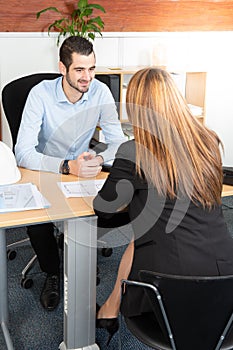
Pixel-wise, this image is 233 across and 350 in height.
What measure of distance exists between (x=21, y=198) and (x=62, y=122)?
0.80m

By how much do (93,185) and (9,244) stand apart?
49.9 inches

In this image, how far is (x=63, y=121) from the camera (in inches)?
105

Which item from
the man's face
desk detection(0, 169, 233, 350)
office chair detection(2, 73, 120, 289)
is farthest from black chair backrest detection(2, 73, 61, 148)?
desk detection(0, 169, 233, 350)

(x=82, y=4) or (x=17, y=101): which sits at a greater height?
(x=82, y=4)

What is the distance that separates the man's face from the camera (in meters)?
2.61

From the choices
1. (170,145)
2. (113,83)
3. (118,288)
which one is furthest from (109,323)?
(113,83)

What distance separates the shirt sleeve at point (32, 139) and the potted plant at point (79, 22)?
1.24 metres

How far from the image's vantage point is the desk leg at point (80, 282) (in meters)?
1.94

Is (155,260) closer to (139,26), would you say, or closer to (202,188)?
(202,188)

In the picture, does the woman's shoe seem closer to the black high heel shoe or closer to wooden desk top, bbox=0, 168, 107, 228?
the black high heel shoe

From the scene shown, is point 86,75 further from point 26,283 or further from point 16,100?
point 26,283

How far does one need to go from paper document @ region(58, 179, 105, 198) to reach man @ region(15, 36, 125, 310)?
23 cm

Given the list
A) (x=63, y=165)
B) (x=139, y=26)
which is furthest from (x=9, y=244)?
(x=139, y=26)

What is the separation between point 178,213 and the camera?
166 centimetres
